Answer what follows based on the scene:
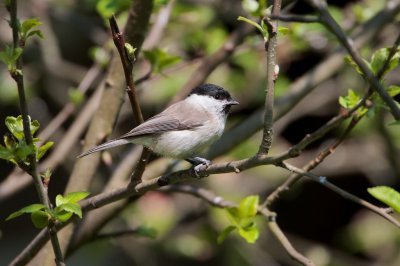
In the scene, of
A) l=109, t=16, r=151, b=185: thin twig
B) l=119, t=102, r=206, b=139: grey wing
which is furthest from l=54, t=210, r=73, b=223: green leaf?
l=119, t=102, r=206, b=139: grey wing

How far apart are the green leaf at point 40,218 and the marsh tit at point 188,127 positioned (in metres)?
0.75

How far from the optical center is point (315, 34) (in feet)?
14.5

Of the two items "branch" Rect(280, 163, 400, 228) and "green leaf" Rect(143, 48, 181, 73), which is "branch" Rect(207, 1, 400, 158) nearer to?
"green leaf" Rect(143, 48, 181, 73)

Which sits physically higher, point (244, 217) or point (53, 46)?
point (53, 46)

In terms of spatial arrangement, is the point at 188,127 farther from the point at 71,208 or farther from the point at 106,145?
the point at 71,208

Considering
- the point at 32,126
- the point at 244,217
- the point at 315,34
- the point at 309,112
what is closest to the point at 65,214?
the point at 32,126

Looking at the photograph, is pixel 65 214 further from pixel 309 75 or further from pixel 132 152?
pixel 309 75

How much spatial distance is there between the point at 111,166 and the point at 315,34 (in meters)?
1.89

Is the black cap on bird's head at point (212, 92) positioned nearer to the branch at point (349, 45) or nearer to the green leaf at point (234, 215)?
the green leaf at point (234, 215)

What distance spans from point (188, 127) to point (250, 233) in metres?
1.06

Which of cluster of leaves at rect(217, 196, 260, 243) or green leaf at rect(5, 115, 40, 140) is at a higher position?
green leaf at rect(5, 115, 40, 140)

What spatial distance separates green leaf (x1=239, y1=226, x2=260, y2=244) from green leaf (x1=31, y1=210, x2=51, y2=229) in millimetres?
789

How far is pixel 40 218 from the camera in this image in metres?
2.19

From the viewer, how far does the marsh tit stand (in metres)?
3.17
